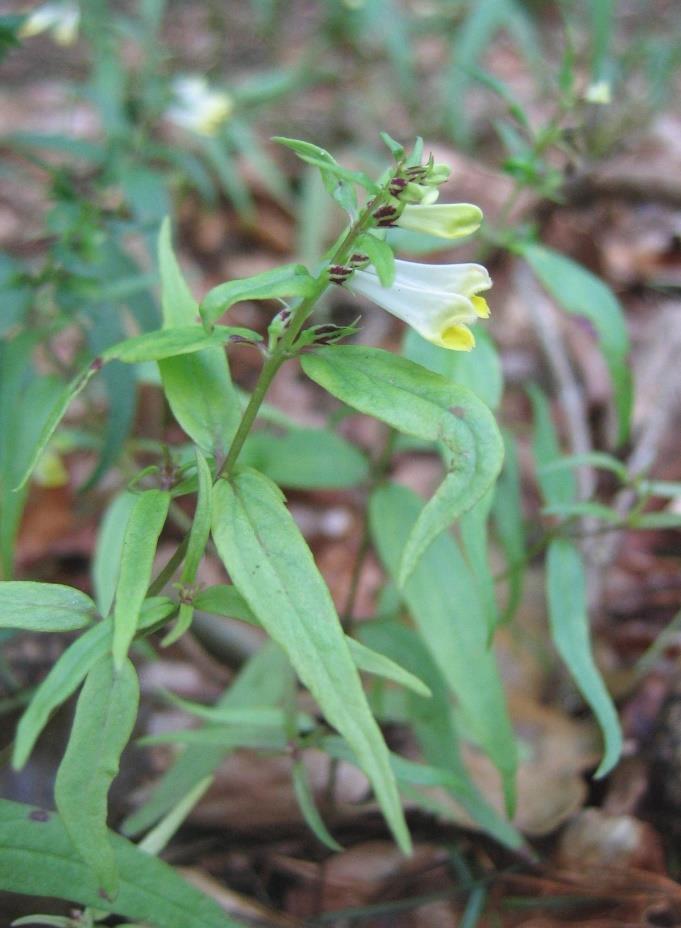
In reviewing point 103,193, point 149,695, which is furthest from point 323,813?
point 103,193

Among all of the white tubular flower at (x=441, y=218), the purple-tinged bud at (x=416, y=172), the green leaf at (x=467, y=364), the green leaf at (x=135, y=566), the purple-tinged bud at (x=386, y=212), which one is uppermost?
the purple-tinged bud at (x=416, y=172)

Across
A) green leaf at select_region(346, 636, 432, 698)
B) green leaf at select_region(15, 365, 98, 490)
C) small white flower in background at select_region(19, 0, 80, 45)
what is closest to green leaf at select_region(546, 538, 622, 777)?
green leaf at select_region(346, 636, 432, 698)

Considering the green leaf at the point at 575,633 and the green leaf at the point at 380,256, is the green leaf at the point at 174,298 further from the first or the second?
the green leaf at the point at 575,633

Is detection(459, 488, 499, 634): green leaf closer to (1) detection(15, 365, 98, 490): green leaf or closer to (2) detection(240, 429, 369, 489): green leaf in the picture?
(2) detection(240, 429, 369, 489): green leaf

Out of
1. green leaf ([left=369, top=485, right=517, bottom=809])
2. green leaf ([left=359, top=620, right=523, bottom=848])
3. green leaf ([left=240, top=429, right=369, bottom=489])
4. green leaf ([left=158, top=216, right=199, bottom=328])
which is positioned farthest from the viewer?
green leaf ([left=240, top=429, right=369, bottom=489])

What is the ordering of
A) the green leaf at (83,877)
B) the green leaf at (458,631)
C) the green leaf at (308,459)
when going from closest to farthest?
the green leaf at (83,877), the green leaf at (458,631), the green leaf at (308,459)

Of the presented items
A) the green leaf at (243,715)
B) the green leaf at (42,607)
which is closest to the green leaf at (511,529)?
the green leaf at (243,715)

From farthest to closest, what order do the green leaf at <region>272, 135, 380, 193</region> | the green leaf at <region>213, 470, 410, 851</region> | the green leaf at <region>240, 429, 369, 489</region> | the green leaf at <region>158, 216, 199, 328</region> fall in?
the green leaf at <region>240, 429, 369, 489</region>
the green leaf at <region>158, 216, 199, 328</region>
the green leaf at <region>272, 135, 380, 193</region>
the green leaf at <region>213, 470, 410, 851</region>

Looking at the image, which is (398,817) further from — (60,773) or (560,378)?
(560,378)
